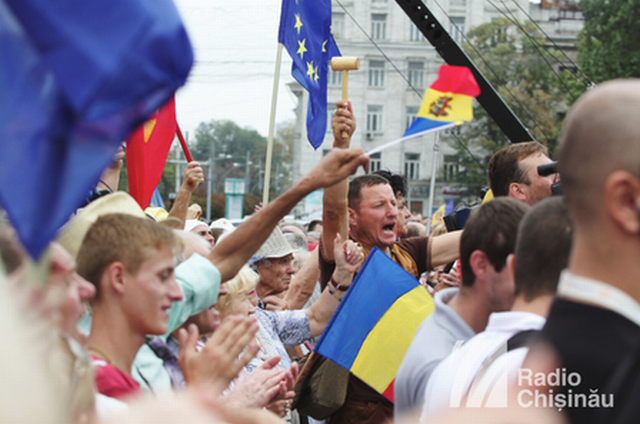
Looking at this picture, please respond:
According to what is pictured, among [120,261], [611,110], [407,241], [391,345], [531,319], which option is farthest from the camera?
[407,241]

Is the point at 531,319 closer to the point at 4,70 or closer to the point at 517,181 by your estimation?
the point at 4,70

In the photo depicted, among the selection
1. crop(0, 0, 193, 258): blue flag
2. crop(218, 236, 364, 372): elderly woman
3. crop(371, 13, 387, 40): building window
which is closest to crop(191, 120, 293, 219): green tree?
crop(371, 13, 387, 40): building window

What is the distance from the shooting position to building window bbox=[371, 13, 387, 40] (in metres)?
44.9

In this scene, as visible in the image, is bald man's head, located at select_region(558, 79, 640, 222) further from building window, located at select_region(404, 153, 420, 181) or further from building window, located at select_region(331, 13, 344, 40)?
building window, located at select_region(404, 153, 420, 181)

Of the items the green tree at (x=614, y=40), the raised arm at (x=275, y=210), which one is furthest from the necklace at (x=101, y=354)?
the green tree at (x=614, y=40)

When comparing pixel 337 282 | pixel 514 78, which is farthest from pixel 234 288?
pixel 514 78

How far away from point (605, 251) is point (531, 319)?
519 mm

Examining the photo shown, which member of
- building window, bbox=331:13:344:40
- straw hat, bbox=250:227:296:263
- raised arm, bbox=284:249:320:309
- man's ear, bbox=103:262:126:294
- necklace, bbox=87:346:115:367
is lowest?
raised arm, bbox=284:249:320:309

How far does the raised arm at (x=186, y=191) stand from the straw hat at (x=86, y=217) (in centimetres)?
174

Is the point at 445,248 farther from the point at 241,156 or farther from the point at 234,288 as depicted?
the point at 241,156

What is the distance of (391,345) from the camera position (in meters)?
3.21

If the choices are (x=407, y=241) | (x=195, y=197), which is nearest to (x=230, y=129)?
(x=195, y=197)

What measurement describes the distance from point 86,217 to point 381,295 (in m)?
1.49

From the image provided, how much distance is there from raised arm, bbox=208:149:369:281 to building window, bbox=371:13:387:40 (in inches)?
1719
